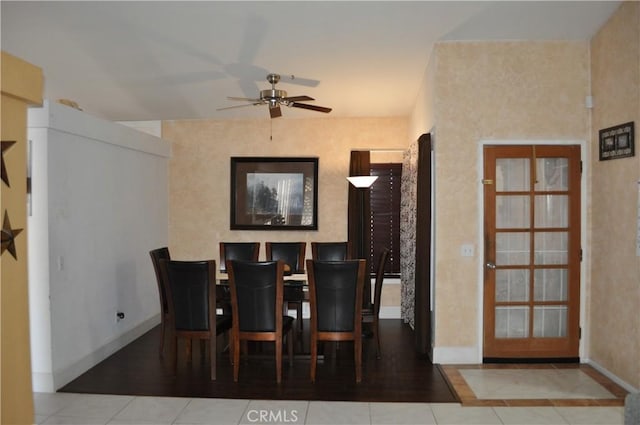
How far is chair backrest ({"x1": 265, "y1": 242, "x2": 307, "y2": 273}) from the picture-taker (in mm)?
6147

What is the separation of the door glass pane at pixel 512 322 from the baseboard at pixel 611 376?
0.60m

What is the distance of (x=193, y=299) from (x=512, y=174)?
3.09m

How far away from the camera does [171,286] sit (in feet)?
14.0

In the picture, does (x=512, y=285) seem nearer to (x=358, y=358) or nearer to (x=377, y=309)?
(x=377, y=309)

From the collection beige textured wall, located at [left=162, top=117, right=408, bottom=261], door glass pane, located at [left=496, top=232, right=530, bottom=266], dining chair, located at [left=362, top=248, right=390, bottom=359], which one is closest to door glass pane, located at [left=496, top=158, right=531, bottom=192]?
door glass pane, located at [left=496, top=232, right=530, bottom=266]

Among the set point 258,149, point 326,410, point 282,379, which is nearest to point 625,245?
point 326,410

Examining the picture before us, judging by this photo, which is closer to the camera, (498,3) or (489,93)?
(498,3)

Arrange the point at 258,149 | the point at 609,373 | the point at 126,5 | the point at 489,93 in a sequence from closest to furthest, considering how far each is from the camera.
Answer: the point at 126,5 → the point at 609,373 → the point at 489,93 → the point at 258,149

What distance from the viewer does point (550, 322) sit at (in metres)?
4.73

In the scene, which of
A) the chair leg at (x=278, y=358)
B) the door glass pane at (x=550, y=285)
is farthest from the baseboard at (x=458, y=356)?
the chair leg at (x=278, y=358)

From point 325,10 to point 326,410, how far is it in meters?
3.12

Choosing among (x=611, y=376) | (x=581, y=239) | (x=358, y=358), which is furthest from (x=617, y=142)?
(x=358, y=358)

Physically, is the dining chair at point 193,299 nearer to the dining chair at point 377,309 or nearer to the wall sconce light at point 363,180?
the dining chair at point 377,309

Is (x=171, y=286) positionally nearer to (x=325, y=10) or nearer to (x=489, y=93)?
(x=325, y=10)
